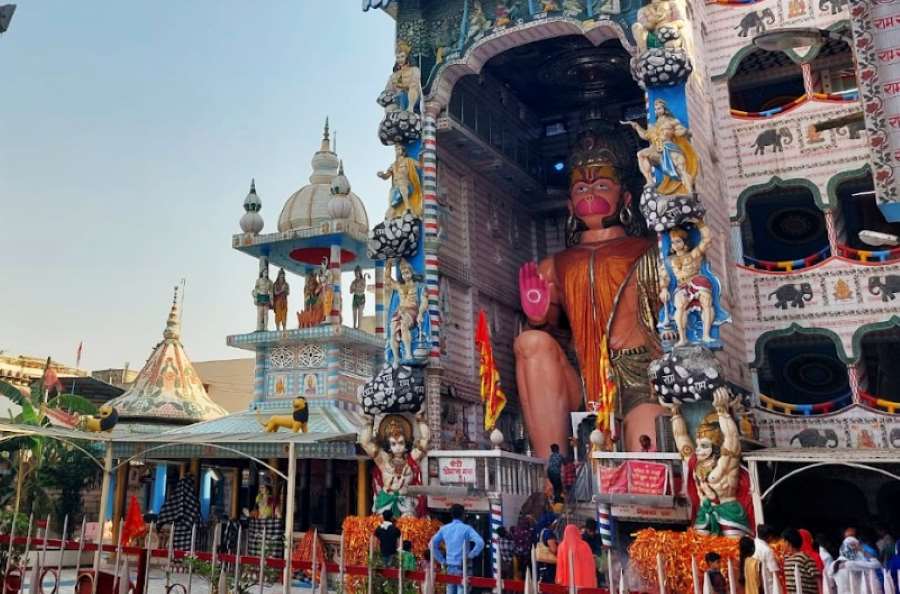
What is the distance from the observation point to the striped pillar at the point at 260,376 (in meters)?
23.2

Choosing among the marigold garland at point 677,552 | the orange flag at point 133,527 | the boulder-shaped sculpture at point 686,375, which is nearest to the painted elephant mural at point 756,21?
the boulder-shaped sculpture at point 686,375

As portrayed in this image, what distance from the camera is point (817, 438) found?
1741cm

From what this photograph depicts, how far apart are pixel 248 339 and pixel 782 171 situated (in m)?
15.7

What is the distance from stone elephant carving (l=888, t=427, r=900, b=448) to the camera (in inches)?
660

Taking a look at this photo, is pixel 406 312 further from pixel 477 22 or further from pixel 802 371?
pixel 802 371

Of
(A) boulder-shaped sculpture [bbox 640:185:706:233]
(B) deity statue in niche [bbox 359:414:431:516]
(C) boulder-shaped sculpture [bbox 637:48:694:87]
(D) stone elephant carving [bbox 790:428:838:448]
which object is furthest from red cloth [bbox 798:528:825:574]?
(C) boulder-shaped sculpture [bbox 637:48:694:87]

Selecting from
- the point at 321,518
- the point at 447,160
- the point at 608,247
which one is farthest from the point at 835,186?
the point at 321,518

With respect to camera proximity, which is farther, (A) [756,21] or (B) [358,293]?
(B) [358,293]

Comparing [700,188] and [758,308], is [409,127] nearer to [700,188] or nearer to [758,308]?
[700,188]

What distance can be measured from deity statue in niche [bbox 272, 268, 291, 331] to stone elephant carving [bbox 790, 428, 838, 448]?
48.2 feet

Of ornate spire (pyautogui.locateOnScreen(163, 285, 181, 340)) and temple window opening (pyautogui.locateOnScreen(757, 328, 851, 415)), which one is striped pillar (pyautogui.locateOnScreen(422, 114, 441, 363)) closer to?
temple window opening (pyautogui.locateOnScreen(757, 328, 851, 415))

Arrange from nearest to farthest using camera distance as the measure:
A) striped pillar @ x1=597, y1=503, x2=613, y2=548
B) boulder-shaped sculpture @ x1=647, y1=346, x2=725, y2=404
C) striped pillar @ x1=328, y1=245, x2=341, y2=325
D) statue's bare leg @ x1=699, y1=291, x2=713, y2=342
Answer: boulder-shaped sculpture @ x1=647, y1=346, x2=725, y2=404 → striped pillar @ x1=597, y1=503, x2=613, y2=548 → statue's bare leg @ x1=699, y1=291, x2=713, y2=342 → striped pillar @ x1=328, y1=245, x2=341, y2=325

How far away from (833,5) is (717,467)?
1277 centimetres

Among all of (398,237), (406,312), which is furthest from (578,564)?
(398,237)
